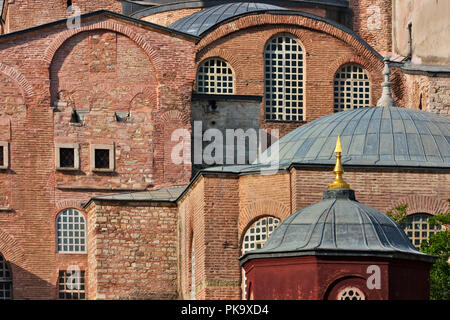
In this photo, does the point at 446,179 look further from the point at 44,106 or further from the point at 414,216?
Answer: the point at 44,106

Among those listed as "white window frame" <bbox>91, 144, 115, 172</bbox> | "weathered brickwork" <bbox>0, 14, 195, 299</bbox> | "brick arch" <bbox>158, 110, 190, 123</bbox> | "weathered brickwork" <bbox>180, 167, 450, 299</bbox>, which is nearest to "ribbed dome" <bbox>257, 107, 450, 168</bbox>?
"weathered brickwork" <bbox>180, 167, 450, 299</bbox>

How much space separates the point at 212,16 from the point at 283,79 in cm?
369

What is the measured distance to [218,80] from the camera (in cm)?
5488

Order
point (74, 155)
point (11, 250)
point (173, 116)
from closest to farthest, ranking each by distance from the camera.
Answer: point (11, 250) < point (74, 155) < point (173, 116)

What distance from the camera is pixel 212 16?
57094 millimetres

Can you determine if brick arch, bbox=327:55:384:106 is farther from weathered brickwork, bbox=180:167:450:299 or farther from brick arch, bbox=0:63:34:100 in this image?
weathered brickwork, bbox=180:167:450:299

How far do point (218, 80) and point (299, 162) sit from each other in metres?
11.0

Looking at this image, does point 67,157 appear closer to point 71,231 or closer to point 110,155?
point 110,155

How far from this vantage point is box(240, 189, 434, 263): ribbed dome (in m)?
36.0

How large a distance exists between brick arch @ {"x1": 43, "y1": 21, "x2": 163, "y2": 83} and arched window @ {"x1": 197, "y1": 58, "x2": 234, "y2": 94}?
3.09m

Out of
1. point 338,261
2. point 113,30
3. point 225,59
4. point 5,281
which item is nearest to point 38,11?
point 225,59

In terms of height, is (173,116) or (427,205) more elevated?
(173,116)
